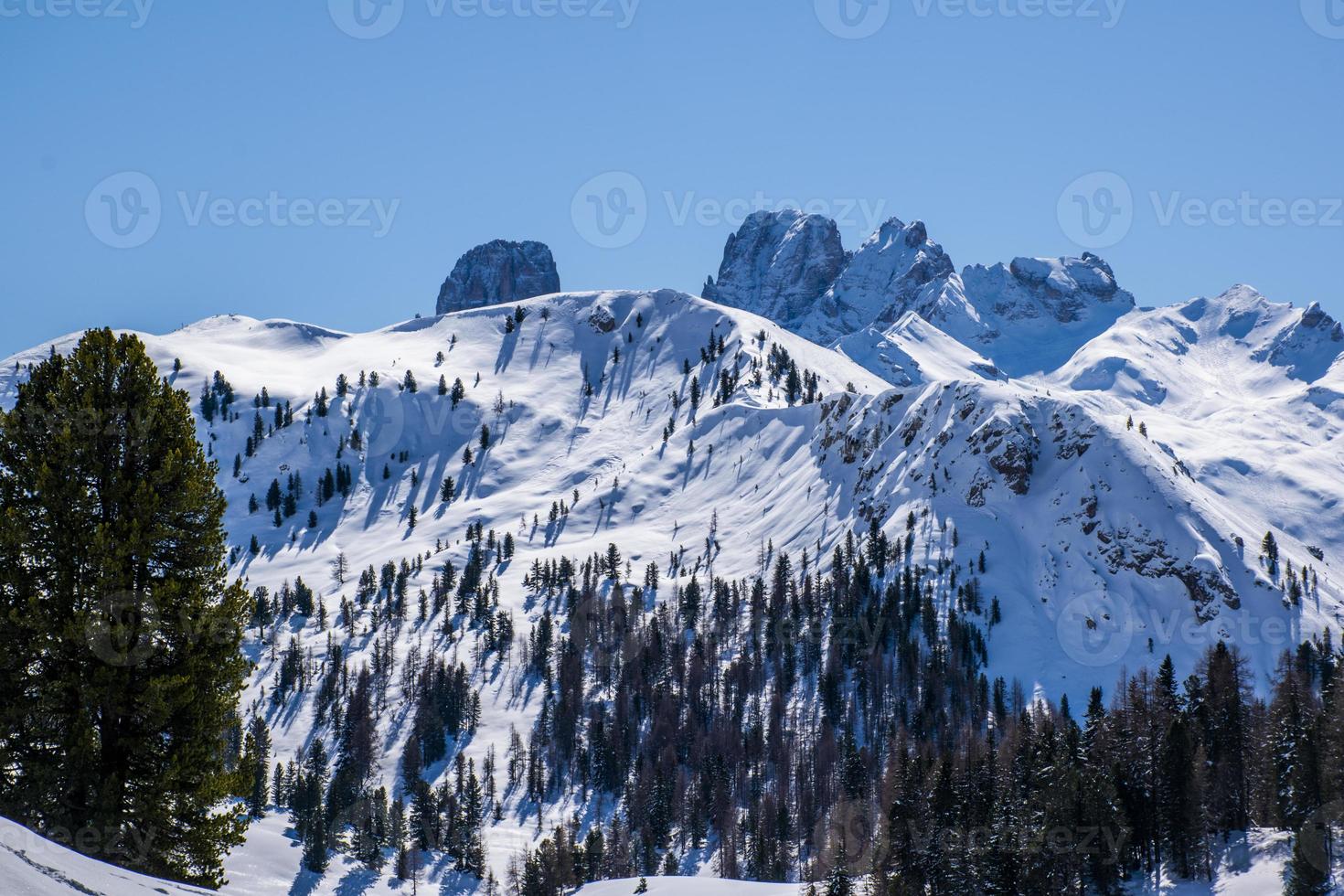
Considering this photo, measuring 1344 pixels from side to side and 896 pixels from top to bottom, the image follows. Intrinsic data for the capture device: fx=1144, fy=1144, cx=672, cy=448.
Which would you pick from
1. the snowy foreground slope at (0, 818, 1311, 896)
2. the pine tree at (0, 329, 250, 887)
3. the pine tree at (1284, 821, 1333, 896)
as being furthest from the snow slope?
the pine tree at (1284, 821, 1333, 896)

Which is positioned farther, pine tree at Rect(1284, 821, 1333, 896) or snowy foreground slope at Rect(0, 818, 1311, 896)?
pine tree at Rect(1284, 821, 1333, 896)

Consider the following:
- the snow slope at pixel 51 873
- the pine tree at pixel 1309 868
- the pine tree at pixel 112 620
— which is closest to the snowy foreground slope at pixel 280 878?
the snow slope at pixel 51 873

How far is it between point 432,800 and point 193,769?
17209 centimetres

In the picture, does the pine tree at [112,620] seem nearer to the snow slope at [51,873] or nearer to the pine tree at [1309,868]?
the snow slope at [51,873]

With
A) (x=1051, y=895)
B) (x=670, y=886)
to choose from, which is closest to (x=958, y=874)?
(x=1051, y=895)

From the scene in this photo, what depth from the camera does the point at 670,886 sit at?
12044 cm

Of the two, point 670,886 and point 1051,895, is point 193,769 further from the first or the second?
point 670,886

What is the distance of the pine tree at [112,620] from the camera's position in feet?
82.2

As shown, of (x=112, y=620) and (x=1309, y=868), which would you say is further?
(x=1309, y=868)

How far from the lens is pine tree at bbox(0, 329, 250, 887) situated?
25.0m

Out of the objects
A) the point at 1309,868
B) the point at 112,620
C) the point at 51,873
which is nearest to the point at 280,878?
the point at 1309,868

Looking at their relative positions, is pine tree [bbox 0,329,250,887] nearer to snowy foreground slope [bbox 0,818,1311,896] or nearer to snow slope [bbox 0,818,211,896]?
snowy foreground slope [bbox 0,818,1311,896]

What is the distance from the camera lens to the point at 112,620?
83.5ft

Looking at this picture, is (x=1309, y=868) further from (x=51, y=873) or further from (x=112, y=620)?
(x=51, y=873)
